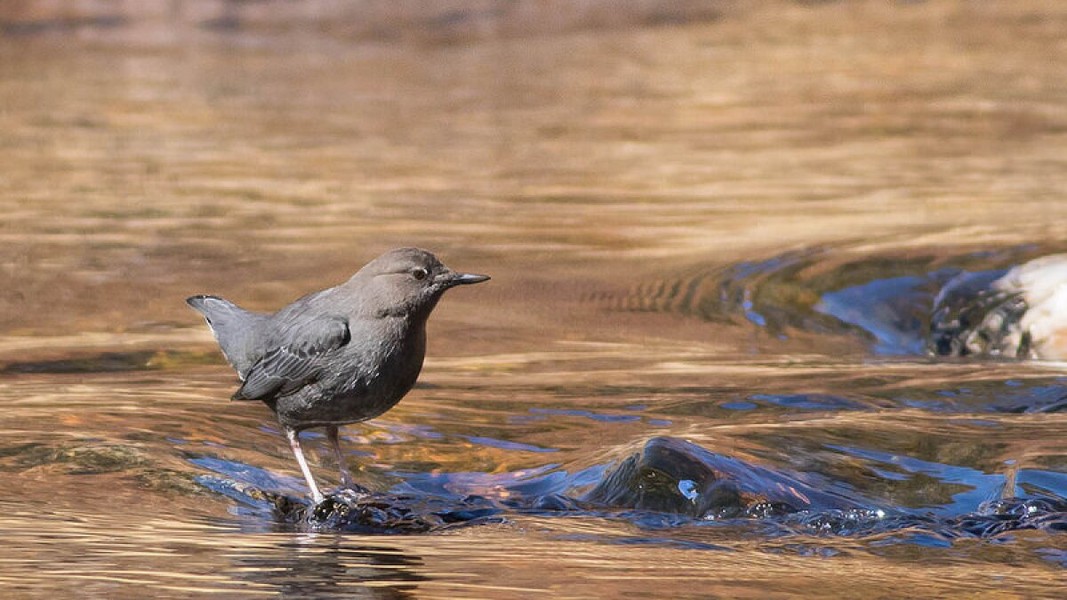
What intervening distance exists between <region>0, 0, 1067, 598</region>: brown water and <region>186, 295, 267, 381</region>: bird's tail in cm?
28

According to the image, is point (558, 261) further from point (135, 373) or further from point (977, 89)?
point (977, 89)

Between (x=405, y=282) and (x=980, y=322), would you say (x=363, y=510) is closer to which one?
(x=405, y=282)

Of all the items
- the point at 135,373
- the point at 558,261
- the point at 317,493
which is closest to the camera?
the point at 317,493

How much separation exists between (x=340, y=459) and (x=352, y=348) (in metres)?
0.42

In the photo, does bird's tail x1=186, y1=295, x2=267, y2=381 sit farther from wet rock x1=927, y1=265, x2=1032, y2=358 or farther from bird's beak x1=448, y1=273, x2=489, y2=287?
wet rock x1=927, y1=265, x2=1032, y2=358

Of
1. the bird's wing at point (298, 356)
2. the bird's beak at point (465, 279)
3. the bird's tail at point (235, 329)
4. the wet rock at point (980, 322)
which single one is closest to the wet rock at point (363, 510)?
the bird's wing at point (298, 356)

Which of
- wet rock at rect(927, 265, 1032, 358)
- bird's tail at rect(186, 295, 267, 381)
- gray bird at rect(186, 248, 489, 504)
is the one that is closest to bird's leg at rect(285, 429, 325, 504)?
gray bird at rect(186, 248, 489, 504)

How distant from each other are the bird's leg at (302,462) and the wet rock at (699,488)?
2.49 ft

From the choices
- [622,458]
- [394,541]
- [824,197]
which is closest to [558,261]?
[824,197]

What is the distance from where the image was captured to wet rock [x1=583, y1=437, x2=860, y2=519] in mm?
5188

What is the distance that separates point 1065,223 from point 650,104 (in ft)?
16.1

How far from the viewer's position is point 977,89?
553 inches

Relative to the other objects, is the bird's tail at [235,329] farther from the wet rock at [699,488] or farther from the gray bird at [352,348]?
the wet rock at [699,488]

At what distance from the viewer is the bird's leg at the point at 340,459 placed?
5.52 m
